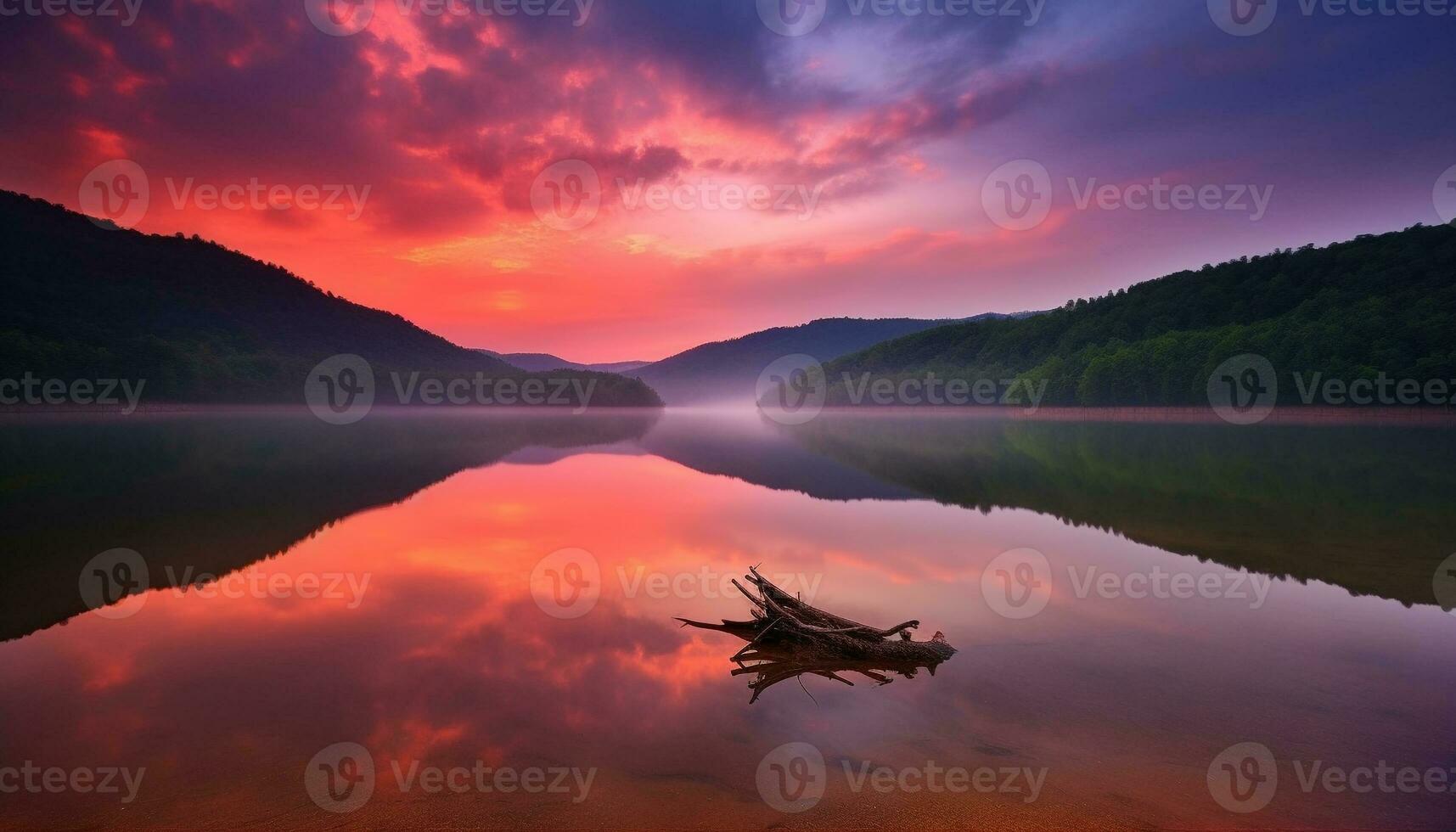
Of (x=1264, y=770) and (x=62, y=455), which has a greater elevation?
(x=1264, y=770)

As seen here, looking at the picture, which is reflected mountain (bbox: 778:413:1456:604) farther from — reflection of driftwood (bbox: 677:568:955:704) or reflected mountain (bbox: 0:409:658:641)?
reflected mountain (bbox: 0:409:658:641)

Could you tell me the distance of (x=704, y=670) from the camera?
8891 mm

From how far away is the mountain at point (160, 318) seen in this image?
112 meters

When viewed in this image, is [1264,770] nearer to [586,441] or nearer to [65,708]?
[65,708]

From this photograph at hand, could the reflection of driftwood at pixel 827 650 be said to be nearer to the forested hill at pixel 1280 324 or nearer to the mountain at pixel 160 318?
the forested hill at pixel 1280 324

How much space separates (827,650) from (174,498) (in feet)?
89.3

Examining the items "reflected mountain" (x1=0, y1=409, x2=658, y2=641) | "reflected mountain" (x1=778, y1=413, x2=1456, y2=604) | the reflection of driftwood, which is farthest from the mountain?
the reflection of driftwood

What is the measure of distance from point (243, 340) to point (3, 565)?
181m

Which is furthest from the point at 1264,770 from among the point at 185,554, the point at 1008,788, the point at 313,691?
the point at 185,554

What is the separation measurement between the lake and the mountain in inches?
4949

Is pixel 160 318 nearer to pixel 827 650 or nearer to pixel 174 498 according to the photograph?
pixel 174 498

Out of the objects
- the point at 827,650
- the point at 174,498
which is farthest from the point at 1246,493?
the point at 174,498

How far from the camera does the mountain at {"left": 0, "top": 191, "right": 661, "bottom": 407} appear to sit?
4417 inches

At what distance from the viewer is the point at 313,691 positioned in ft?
26.6
